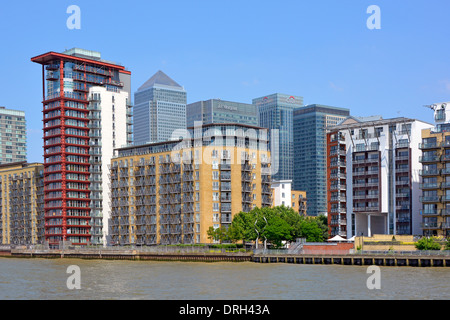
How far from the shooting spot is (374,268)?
12219cm

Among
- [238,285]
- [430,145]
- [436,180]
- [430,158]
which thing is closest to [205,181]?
[430,158]

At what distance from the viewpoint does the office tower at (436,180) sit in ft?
509

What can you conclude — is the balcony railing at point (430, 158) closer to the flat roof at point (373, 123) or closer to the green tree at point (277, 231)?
the flat roof at point (373, 123)

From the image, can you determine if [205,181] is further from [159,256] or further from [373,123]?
[373,123]

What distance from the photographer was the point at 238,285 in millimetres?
91188

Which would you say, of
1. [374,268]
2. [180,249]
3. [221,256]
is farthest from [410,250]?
[180,249]

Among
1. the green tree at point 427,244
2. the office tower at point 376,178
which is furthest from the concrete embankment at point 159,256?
the green tree at point 427,244

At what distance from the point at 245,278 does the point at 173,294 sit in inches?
891

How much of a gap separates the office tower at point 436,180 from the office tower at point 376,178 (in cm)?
638

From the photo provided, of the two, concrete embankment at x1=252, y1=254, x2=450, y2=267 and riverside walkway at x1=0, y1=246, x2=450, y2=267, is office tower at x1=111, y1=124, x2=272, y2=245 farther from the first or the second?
concrete embankment at x1=252, y1=254, x2=450, y2=267

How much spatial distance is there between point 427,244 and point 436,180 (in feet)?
86.3
